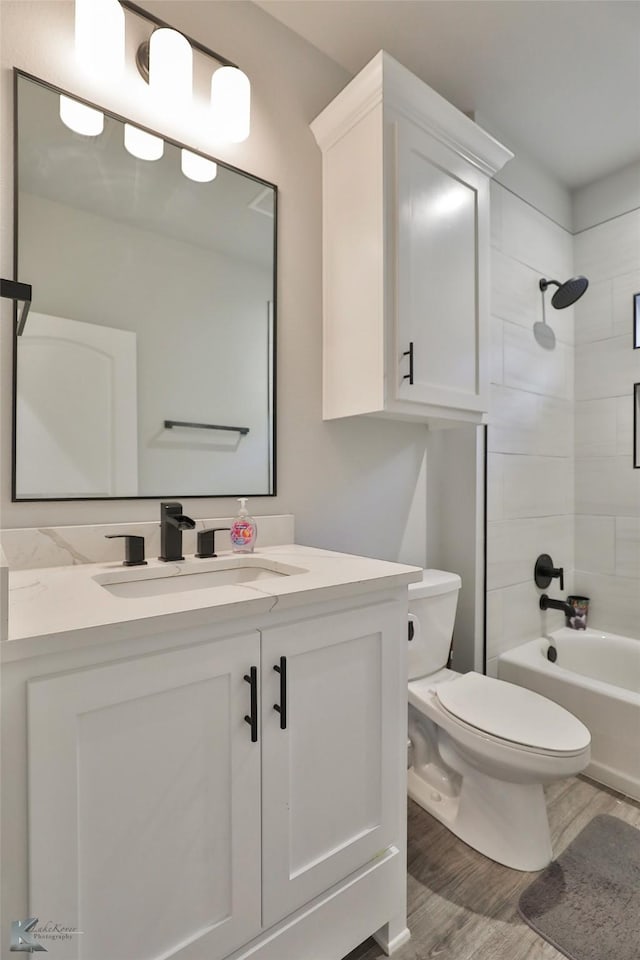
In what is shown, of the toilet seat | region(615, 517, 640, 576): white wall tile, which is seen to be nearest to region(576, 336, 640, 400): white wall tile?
region(615, 517, 640, 576): white wall tile

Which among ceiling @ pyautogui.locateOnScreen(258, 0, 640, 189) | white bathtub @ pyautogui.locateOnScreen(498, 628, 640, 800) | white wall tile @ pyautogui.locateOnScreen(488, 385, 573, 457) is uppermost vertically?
ceiling @ pyautogui.locateOnScreen(258, 0, 640, 189)

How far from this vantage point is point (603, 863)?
4.62 ft

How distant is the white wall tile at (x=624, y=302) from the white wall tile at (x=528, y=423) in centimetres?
43

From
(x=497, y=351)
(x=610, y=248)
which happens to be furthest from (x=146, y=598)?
(x=610, y=248)

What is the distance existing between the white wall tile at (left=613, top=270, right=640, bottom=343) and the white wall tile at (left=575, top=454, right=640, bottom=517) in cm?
63

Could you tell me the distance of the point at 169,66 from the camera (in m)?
1.25

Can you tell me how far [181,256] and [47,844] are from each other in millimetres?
1357

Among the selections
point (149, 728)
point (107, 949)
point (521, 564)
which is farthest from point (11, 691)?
point (521, 564)

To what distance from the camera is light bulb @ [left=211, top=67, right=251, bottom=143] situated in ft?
4.46

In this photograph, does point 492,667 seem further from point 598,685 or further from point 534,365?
point 534,365

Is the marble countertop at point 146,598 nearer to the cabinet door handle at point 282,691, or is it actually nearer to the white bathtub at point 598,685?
the cabinet door handle at point 282,691

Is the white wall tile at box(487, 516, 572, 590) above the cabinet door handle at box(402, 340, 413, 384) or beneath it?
beneath

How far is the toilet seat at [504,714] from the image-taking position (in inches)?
50.8

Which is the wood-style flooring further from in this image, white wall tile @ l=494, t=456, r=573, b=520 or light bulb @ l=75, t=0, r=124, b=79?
light bulb @ l=75, t=0, r=124, b=79
